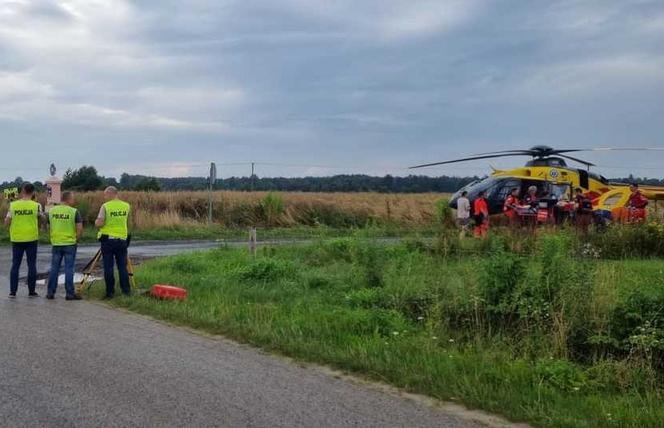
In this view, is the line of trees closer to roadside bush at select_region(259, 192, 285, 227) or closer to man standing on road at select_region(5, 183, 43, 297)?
roadside bush at select_region(259, 192, 285, 227)

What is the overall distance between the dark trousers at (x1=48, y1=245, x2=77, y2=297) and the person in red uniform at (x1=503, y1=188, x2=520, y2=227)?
13359mm

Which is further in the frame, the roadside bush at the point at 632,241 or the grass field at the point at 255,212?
the grass field at the point at 255,212

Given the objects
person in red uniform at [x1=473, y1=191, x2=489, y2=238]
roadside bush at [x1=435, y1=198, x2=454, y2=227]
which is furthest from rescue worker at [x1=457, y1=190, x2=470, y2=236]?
roadside bush at [x1=435, y1=198, x2=454, y2=227]

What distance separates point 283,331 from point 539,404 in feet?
12.1

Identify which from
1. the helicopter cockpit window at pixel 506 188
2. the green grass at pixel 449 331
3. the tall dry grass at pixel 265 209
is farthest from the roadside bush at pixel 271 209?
the green grass at pixel 449 331

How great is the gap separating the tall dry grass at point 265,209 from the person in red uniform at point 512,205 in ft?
31.1

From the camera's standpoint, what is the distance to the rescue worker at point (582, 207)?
21312mm

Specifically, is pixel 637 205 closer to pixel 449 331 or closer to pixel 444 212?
pixel 444 212

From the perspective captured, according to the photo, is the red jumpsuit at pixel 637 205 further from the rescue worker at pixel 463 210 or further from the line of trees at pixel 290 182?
the line of trees at pixel 290 182

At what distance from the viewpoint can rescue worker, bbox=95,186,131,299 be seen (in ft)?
40.2

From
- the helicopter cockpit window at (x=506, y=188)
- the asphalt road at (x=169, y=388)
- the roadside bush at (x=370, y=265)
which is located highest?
the helicopter cockpit window at (x=506, y=188)

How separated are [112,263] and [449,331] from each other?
21.1 feet

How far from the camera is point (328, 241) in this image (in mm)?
17719

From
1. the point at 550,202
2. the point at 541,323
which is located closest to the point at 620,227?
the point at 550,202
